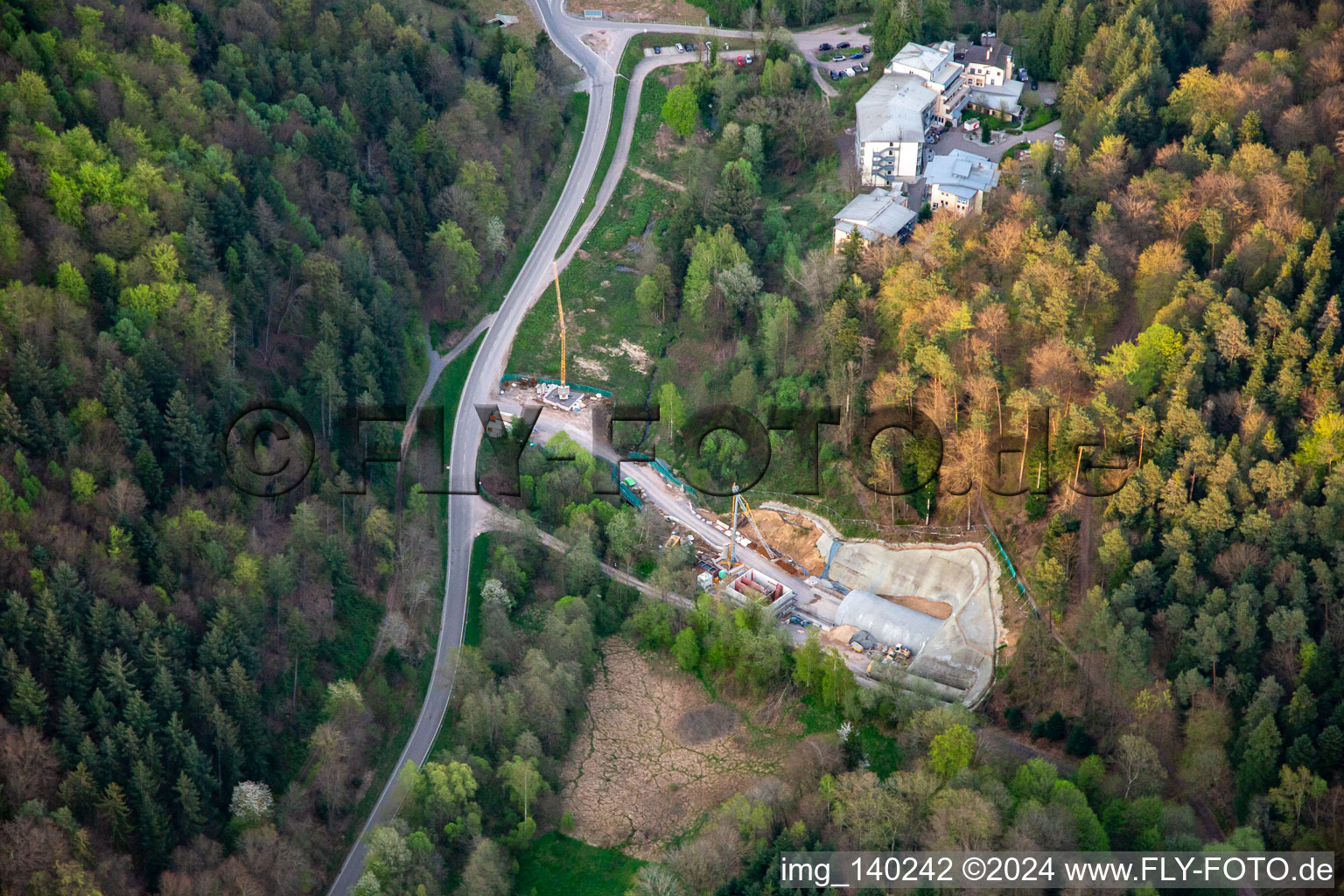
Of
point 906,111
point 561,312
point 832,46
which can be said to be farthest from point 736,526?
point 832,46

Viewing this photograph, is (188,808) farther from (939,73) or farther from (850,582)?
(939,73)

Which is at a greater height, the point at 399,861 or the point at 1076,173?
the point at 1076,173

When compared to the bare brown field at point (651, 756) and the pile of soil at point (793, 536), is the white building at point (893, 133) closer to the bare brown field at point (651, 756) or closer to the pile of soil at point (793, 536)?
the pile of soil at point (793, 536)

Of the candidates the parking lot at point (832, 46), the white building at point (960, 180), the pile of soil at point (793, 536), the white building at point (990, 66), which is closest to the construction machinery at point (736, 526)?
the pile of soil at point (793, 536)

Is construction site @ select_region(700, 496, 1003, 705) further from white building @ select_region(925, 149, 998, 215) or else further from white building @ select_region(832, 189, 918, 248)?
white building @ select_region(925, 149, 998, 215)

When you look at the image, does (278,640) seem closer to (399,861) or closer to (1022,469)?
(399,861)

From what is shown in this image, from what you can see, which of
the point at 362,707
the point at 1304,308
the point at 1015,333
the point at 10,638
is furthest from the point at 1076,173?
the point at 10,638
